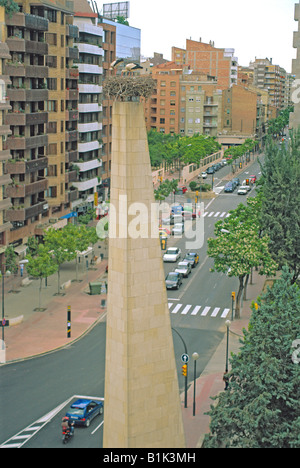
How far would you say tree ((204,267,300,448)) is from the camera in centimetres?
3050

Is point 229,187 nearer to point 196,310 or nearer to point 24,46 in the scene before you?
point 24,46

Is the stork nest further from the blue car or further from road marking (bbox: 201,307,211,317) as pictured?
road marking (bbox: 201,307,211,317)

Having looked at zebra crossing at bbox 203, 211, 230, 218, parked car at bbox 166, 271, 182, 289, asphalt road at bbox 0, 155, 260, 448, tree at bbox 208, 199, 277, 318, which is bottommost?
asphalt road at bbox 0, 155, 260, 448

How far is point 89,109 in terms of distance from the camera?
10394cm

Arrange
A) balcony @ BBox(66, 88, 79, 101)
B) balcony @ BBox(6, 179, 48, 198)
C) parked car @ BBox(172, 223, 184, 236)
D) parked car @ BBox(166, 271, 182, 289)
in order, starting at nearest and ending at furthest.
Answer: parked car @ BBox(166, 271, 182, 289), balcony @ BBox(6, 179, 48, 198), balcony @ BBox(66, 88, 79, 101), parked car @ BBox(172, 223, 184, 236)

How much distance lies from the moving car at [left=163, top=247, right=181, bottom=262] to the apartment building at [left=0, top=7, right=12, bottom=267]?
19.7 m

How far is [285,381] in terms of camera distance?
31984 mm

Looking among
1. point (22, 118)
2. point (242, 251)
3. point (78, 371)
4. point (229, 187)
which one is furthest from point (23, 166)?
point (229, 187)

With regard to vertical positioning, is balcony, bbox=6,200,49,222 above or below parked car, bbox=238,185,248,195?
above

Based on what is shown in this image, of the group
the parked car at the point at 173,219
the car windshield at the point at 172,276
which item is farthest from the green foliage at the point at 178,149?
the car windshield at the point at 172,276

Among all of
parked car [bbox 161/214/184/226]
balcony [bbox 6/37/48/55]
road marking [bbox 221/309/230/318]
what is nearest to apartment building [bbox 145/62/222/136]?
parked car [bbox 161/214/184/226]

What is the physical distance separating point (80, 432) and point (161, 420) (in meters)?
19.0

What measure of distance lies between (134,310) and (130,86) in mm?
7690

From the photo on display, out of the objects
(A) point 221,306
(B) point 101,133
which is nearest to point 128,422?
(A) point 221,306
